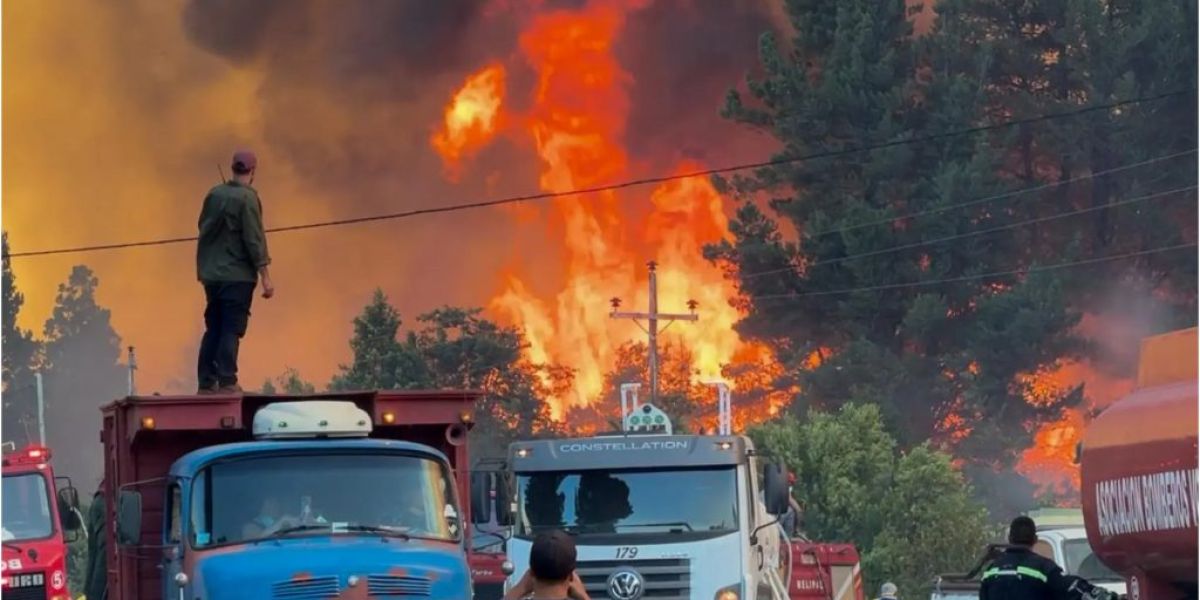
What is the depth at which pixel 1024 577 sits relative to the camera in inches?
480

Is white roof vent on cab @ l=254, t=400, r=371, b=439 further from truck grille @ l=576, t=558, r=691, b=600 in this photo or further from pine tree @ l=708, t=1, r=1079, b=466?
pine tree @ l=708, t=1, r=1079, b=466

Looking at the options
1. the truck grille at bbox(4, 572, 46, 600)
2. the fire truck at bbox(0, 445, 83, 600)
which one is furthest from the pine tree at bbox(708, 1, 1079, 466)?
the truck grille at bbox(4, 572, 46, 600)

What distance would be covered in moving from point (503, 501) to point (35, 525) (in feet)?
19.5

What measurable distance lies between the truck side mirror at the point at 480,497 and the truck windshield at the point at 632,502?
2212 millimetres

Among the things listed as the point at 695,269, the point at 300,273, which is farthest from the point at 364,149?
the point at 695,269

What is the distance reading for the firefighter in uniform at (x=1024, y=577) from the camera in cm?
1210

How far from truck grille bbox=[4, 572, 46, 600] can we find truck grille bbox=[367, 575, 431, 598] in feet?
29.6

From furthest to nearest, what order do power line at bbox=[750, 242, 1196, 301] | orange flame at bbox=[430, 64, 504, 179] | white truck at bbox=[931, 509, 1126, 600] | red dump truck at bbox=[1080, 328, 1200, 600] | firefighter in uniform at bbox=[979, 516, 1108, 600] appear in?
orange flame at bbox=[430, 64, 504, 179] → power line at bbox=[750, 242, 1196, 301] → white truck at bbox=[931, 509, 1126, 600] → firefighter in uniform at bbox=[979, 516, 1108, 600] → red dump truck at bbox=[1080, 328, 1200, 600]

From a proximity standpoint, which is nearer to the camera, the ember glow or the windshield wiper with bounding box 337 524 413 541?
the windshield wiper with bounding box 337 524 413 541

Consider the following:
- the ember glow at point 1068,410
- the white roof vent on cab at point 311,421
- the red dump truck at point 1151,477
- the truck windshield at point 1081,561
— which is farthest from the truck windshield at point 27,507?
the ember glow at point 1068,410

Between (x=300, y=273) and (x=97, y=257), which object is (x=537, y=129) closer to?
(x=300, y=273)

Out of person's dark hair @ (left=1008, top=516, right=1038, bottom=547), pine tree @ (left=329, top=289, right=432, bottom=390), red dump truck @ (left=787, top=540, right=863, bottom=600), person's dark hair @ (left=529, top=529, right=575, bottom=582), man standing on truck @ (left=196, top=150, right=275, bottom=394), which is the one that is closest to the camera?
person's dark hair @ (left=529, top=529, right=575, bottom=582)

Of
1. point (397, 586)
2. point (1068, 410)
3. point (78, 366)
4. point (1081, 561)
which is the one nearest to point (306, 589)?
point (397, 586)

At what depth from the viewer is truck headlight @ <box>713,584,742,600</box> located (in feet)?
63.2
